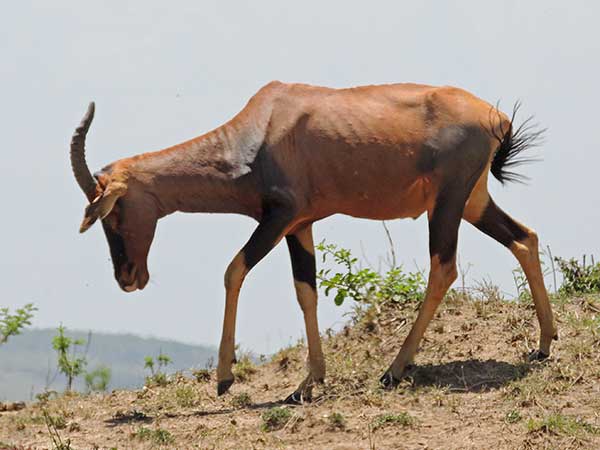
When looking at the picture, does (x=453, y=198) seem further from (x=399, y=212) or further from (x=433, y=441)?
(x=433, y=441)

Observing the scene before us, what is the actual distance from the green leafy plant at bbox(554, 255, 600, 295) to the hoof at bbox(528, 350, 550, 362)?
223cm

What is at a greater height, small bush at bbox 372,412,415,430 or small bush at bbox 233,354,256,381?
small bush at bbox 233,354,256,381

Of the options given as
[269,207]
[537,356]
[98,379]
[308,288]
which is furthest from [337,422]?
[98,379]

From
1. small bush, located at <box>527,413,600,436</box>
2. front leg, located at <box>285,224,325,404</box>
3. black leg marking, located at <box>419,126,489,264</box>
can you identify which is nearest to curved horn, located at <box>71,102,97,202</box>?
front leg, located at <box>285,224,325,404</box>

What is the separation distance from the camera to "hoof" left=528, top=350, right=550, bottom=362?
11914 mm

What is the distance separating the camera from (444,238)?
456 inches

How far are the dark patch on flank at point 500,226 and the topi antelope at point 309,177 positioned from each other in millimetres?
561

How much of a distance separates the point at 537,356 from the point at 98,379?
5.08 meters

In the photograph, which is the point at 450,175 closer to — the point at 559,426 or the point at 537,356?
the point at 537,356

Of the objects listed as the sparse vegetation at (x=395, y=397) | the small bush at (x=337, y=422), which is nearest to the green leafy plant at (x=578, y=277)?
the sparse vegetation at (x=395, y=397)

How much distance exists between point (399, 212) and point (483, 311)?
177 cm

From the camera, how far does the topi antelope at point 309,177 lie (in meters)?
11.6

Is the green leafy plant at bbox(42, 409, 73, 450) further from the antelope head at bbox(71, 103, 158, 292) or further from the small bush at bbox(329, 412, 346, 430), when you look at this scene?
the small bush at bbox(329, 412, 346, 430)

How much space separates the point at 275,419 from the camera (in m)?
10.5
